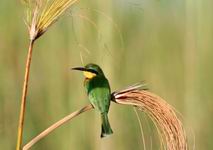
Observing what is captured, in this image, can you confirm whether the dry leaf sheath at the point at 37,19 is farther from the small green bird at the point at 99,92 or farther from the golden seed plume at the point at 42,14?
the small green bird at the point at 99,92

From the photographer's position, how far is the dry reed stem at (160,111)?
86 cm

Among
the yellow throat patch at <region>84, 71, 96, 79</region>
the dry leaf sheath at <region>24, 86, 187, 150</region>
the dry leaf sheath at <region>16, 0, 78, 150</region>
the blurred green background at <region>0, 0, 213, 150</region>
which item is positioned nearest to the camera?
the dry leaf sheath at <region>16, 0, 78, 150</region>

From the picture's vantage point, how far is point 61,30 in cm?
234

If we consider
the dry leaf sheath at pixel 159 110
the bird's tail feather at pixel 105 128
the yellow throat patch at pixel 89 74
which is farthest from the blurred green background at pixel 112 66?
the dry leaf sheath at pixel 159 110

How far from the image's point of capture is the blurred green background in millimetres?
2221

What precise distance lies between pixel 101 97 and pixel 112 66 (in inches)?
50.5

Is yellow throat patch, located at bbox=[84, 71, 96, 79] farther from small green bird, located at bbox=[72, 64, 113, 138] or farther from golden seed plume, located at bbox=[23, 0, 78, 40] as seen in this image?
golden seed plume, located at bbox=[23, 0, 78, 40]

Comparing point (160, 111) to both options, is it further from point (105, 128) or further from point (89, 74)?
point (89, 74)

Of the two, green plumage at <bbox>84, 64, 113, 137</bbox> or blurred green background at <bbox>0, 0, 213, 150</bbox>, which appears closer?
green plumage at <bbox>84, 64, 113, 137</bbox>

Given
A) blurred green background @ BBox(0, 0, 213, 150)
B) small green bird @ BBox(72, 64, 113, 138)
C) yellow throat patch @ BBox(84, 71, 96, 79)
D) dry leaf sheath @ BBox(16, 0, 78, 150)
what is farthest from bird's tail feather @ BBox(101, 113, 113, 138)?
blurred green background @ BBox(0, 0, 213, 150)

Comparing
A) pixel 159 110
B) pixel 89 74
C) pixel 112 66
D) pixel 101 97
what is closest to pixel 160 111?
pixel 159 110

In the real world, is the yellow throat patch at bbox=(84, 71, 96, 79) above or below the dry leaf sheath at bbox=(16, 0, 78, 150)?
below

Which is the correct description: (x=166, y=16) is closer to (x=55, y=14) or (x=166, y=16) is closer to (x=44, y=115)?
(x=44, y=115)

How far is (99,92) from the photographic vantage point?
1.02 meters
